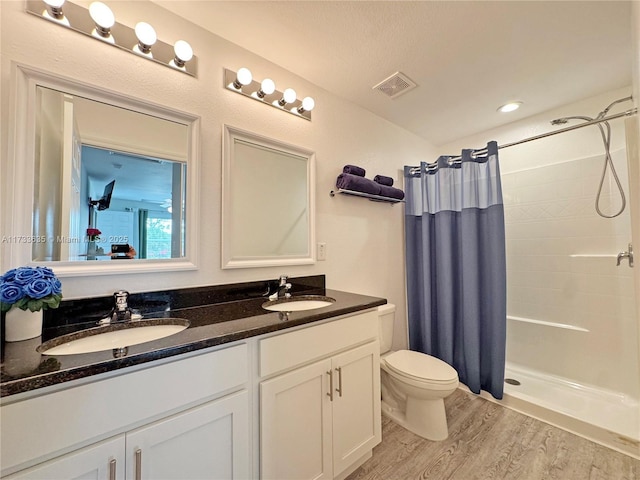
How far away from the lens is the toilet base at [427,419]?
1571mm

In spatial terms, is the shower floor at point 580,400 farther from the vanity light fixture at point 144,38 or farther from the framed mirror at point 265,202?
the vanity light fixture at point 144,38

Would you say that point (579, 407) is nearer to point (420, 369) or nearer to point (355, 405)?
point (420, 369)

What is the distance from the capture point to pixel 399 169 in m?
2.41

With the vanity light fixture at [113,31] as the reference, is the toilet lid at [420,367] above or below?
below

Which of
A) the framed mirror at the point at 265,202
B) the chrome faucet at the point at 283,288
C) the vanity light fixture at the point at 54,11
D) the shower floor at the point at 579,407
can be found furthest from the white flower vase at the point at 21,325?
the shower floor at the point at 579,407

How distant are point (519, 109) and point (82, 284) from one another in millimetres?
3097

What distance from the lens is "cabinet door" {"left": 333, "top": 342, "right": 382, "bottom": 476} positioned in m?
1.22

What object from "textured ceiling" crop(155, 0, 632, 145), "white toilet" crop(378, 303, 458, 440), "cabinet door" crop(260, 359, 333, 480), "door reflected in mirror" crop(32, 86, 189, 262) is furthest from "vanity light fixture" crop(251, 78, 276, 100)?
"white toilet" crop(378, 303, 458, 440)

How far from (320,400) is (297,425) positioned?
137 mm

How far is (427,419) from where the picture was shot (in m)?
1.59

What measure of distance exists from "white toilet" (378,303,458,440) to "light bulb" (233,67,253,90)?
1.71 metres

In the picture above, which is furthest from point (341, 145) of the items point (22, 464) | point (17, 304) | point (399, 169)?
point (22, 464)

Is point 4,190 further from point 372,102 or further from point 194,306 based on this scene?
point 372,102

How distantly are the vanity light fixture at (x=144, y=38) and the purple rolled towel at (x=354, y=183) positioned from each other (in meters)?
1.23
